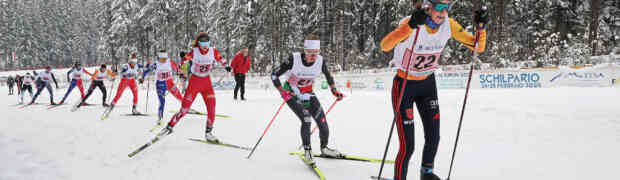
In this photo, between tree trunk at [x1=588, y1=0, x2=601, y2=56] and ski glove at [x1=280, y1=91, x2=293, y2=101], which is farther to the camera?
tree trunk at [x1=588, y1=0, x2=601, y2=56]

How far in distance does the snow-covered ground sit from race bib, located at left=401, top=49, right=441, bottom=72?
1517 mm

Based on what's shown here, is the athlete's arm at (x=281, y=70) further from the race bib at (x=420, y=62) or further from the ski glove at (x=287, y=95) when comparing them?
the race bib at (x=420, y=62)

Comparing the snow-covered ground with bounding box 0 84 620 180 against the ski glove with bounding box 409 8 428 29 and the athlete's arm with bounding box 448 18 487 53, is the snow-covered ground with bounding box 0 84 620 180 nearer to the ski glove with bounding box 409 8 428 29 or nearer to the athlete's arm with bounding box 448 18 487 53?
the athlete's arm with bounding box 448 18 487 53

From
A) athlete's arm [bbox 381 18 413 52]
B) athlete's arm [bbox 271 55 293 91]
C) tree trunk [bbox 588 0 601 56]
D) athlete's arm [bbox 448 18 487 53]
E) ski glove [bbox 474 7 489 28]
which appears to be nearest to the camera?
athlete's arm [bbox 381 18 413 52]

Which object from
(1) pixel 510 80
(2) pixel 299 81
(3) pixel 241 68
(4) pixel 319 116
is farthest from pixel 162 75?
(1) pixel 510 80

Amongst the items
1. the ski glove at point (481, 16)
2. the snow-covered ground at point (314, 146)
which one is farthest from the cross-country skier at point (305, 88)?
the ski glove at point (481, 16)

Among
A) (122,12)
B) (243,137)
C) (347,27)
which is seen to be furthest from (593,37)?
(122,12)

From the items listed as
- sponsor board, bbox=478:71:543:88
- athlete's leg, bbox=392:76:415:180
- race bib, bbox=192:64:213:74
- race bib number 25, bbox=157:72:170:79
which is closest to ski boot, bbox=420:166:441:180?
athlete's leg, bbox=392:76:415:180

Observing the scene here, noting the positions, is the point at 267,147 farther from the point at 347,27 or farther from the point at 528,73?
the point at 347,27

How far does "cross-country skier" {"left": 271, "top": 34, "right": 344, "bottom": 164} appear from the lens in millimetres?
4489

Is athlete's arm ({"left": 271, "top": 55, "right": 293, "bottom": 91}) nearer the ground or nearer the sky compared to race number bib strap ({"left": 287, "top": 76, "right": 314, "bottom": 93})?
nearer the sky

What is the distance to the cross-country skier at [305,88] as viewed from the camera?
14.7ft

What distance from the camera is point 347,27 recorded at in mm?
33250

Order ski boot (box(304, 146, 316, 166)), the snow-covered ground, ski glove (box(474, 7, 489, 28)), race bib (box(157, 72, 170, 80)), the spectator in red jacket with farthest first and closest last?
1. the spectator in red jacket
2. race bib (box(157, 72, 170, 80))
3. ski boot (box(304, 146, 316, 166))
4. the snow-covered ground
5. ski glove (box(474, 7, 489, 28))
